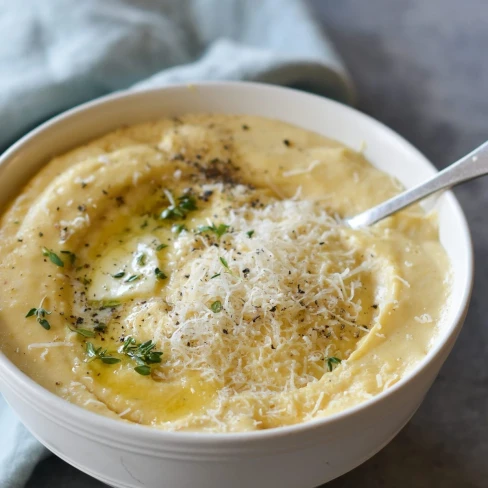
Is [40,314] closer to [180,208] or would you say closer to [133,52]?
[180,208]

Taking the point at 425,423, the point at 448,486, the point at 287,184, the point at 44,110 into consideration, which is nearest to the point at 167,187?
the point at 287,184

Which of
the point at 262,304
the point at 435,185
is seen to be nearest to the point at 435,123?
the point at 435,185

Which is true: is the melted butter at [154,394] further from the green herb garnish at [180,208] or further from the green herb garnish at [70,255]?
the green herb garnish at [180,208]

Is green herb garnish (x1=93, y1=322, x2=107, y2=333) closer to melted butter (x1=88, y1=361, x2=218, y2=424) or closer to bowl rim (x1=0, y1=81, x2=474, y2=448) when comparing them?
melted butter (x1=88, y1=361, x2=218, y2=424)

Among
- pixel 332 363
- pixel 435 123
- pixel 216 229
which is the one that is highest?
pixel 216 229

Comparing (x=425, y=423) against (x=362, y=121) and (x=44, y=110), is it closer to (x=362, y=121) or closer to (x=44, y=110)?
(x=362, y=121)

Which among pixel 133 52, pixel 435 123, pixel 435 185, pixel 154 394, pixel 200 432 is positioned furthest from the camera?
pixel 435 123

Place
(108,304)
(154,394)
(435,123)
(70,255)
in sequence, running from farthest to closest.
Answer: (435,123), (70,255), (108,304), (154,394)
